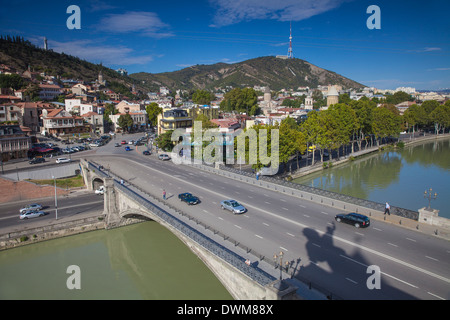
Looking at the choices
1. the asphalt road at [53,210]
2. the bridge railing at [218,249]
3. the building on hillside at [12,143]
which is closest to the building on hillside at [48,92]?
the building on hillside at [12,143]

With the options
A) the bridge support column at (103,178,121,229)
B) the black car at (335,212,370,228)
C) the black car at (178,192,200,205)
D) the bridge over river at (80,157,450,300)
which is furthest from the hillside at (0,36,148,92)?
the black car at (335,212,370,228)

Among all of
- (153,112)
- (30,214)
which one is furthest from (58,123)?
(30,214)

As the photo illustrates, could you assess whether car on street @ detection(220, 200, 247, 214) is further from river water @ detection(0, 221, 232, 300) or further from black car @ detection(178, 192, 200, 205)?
river water @ detection(0, 221, 232, 300)

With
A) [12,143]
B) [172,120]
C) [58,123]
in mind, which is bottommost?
[12,143]

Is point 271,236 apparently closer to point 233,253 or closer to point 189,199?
point 233,253

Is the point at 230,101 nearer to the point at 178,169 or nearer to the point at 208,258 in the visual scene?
the point at 178,169
